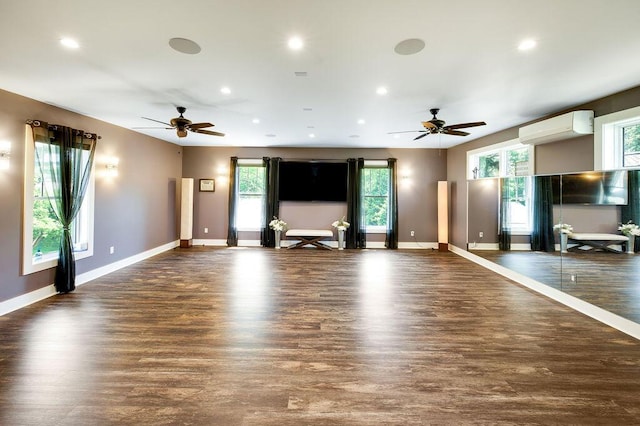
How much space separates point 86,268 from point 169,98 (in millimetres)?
3172

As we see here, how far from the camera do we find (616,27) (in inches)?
90.9

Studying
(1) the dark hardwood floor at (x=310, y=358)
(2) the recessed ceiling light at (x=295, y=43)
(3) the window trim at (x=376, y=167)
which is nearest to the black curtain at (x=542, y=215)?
(1) the dark hardwood floor at (x=310, y=358)

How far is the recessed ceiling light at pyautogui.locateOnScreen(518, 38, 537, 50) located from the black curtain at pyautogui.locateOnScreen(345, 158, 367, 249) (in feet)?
17.5

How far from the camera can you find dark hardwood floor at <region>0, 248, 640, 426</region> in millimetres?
1854

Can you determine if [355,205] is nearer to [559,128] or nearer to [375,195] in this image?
[375,195]

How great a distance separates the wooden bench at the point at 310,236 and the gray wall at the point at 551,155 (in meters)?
3.27

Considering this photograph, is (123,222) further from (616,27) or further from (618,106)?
(618,106)

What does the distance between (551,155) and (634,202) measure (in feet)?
Result: 6.22

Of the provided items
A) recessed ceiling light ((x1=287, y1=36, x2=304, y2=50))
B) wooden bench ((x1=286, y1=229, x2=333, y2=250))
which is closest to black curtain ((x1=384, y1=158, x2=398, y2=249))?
wooden bench ((x1=286, y1=229, x2=333, y2=250))

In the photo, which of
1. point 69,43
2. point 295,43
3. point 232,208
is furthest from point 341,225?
point 69,43

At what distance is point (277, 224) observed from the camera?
7.82 m

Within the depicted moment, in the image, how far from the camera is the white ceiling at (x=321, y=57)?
2.14m

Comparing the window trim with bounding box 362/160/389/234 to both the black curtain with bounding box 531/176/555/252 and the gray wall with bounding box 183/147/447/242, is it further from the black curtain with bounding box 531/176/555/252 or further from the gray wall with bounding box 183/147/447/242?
the black curtain with bounding box 531/176/555/252

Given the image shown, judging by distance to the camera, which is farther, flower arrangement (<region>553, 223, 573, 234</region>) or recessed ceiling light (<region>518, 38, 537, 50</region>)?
flower arrangement (<region>553, 223, 573, 234</region>)
